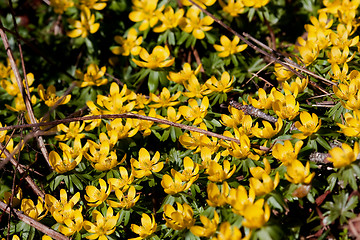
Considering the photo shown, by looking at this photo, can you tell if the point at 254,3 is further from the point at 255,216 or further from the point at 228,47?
the point at 255,216

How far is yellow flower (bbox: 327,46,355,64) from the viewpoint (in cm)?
276

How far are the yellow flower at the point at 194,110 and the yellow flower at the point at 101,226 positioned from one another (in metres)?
0.86

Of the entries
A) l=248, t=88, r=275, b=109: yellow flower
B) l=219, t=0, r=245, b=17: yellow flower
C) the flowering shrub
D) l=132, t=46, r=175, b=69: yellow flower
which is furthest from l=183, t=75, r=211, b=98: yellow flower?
l=219, t=0, r=245, b=17: yellow flower

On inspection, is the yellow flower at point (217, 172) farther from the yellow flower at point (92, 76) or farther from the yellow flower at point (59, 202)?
the yellow flower at point (92, 76)

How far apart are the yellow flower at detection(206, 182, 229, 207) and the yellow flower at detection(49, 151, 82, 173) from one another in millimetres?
1010

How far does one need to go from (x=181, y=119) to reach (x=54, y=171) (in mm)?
986

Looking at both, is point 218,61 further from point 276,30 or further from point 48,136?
point 48,136

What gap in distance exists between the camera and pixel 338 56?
2793 mm

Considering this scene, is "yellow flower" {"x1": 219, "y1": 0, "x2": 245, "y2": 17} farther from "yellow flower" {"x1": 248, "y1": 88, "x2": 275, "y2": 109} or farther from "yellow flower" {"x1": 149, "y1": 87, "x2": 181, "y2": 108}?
"yellow flower" {"x1": 248, "y1": 88, "x2": 275, "y2": 109}

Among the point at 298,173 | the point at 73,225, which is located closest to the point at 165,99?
the point at 73,225

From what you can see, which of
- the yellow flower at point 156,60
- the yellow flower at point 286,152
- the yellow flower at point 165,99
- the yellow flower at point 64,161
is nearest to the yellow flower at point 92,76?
the yellow flower at point 156,60

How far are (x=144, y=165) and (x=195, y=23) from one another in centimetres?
151

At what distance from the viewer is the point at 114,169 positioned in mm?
2617

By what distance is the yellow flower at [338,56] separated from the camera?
2756 mm
